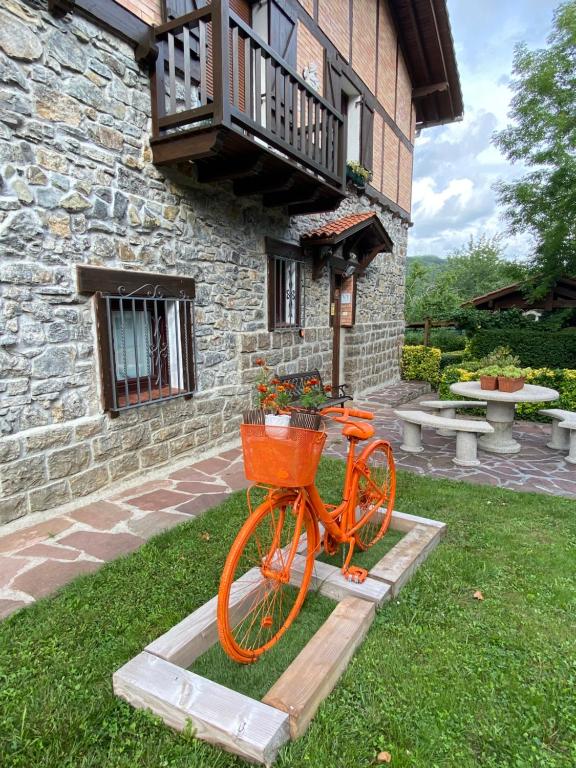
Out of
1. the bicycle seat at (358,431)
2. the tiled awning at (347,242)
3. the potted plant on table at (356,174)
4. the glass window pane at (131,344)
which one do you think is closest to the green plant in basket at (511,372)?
the tiled awning at (347,242)

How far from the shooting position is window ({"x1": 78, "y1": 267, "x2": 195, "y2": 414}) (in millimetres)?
3973

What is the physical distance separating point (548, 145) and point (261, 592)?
527 inches

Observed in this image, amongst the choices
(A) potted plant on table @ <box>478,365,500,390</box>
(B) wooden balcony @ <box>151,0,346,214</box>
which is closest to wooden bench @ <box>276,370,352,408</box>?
(A) potted plant on table @ <box>478,365,500,390</box>

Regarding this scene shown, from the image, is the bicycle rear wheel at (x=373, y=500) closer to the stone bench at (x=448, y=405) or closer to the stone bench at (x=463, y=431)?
the stone bench at (x=463, y=431)

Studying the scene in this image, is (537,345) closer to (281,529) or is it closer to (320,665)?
(281,529)

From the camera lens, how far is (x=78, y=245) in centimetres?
378

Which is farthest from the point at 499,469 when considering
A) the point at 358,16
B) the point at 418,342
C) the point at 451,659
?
the point at 418,342

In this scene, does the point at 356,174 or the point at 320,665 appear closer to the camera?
the point at 320,665

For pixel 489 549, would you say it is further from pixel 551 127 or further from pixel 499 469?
pixel 551 127

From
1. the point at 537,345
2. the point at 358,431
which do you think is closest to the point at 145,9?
the point at 358,431

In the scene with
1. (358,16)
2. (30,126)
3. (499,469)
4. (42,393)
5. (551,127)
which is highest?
(358,16)

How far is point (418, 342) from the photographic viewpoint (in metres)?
21.1

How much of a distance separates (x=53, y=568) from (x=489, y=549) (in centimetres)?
307

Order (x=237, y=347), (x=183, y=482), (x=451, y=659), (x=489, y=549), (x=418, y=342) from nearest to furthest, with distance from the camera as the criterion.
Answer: (x=451, y=659) < (x=489, y=549) < (x=183, y=482) < (x=237, y=347) < (x=418, y=342)
